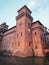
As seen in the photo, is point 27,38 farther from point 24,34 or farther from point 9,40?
point 9,40

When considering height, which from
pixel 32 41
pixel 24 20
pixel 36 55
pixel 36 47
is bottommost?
pixel 36 55

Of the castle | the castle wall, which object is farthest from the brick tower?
the castle wall

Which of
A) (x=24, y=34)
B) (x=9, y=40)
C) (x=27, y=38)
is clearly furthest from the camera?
(x=9, y=40)

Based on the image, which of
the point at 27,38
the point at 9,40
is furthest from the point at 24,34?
the point at 9,40

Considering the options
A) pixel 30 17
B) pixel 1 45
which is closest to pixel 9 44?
pixel 1 45

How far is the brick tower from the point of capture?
94.8ft

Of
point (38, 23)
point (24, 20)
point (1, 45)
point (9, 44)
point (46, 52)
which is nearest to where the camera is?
point (46, 52)

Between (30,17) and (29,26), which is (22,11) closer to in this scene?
(30,17)

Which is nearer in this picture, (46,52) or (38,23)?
(46,52)

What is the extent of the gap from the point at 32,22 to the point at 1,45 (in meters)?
18.9

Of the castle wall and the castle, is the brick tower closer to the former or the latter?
the castle

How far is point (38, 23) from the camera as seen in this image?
33.5 meters

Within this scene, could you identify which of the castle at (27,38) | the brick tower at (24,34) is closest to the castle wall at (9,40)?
the castle at (27,38)

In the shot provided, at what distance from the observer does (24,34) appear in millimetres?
29875
